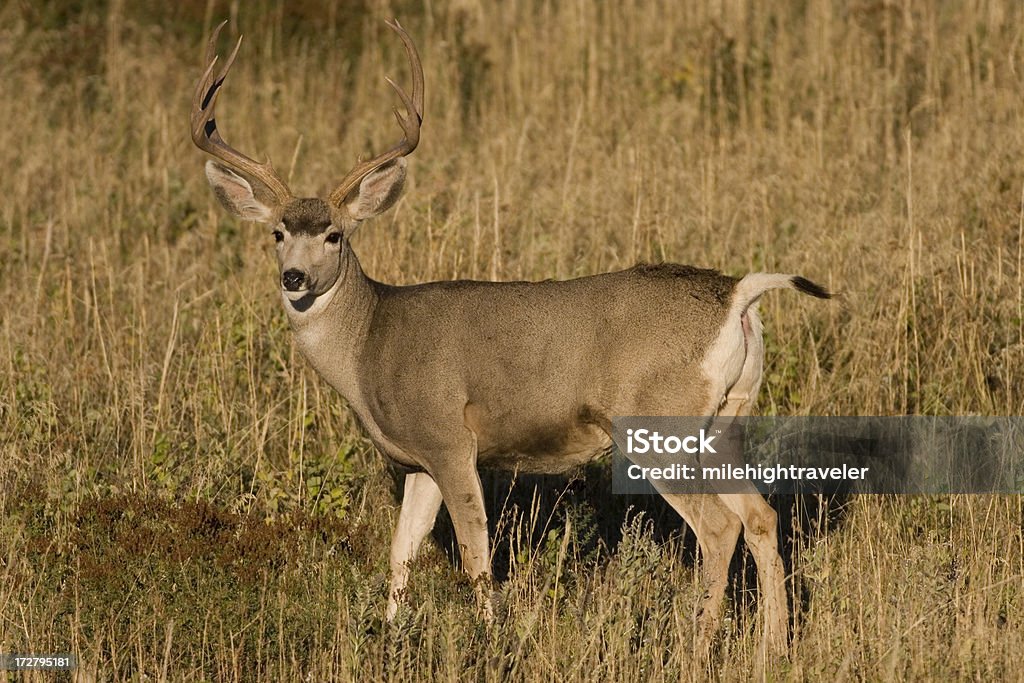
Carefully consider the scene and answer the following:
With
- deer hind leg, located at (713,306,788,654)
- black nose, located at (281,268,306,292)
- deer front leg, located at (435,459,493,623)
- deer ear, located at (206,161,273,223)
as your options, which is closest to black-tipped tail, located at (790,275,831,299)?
deer hind leg, located at (713,306,788,654)

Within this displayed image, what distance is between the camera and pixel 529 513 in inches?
→ 264

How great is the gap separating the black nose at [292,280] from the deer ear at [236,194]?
59 centimetres

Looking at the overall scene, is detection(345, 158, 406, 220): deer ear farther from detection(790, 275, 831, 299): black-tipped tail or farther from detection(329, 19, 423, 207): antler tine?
detection(790, 275, 831, 299): black-tipped tail

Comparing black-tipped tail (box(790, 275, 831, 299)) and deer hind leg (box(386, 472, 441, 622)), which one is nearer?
black-tipped tail (box(790, 275, 831, 299))

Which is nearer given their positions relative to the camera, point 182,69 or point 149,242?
point 149,242

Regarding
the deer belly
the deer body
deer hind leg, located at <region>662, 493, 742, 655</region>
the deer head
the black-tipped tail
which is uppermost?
the deer head

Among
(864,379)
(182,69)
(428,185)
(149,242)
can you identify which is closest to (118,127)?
(182,69)

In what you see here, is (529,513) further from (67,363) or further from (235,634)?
(67,363)

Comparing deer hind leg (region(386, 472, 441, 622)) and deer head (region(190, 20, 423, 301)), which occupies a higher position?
deer head (region(190, 20, 423, 301))

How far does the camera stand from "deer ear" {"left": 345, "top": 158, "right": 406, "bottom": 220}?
237 inches

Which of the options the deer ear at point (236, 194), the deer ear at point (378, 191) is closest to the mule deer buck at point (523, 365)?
the deer ear at point (378, 191)

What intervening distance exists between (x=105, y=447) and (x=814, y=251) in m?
3.86

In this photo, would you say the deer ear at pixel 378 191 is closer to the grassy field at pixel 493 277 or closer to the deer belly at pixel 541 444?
the deer belly at pixel 541 444

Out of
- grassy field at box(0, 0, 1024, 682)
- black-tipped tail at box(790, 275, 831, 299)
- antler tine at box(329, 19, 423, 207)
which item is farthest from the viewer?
antler tine at box(329, 19, 423, 207)
